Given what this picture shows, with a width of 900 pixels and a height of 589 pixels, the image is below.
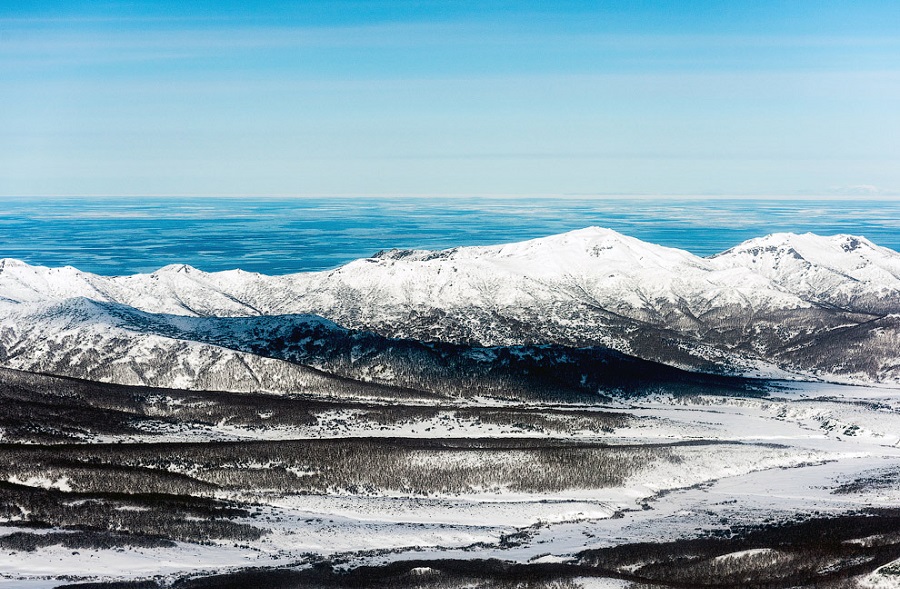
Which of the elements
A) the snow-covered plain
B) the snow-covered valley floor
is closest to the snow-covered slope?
the snow-covered plain

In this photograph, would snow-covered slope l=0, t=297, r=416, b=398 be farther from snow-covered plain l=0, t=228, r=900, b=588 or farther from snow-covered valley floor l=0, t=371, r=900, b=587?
snow-covered valley floor l=0, t=371, r=900, b=587

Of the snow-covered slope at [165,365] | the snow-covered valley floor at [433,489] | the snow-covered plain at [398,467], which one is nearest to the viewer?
the snow-covered valley floor at [433,489]

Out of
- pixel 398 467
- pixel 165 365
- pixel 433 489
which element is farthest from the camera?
pixel 165 365

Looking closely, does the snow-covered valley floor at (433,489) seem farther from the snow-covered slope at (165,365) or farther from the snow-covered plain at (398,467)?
the snow-covered slope at (165,365)

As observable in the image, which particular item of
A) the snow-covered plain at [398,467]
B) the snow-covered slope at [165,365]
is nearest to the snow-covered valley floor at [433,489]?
the snow-covered plain at [398,467]

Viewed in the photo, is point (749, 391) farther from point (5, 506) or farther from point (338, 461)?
point (5, 506)

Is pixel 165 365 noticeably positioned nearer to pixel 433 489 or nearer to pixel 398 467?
pixel 398 467

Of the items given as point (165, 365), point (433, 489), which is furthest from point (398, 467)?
point (165, 365)

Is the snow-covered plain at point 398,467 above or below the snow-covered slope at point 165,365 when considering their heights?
below

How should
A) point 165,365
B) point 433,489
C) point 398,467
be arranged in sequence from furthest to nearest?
1. point 165,365
2. point 398,467
3. point 433,489

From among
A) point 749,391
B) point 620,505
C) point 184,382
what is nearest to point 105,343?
point 184,382

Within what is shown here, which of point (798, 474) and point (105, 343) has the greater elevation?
point (105, 343)
